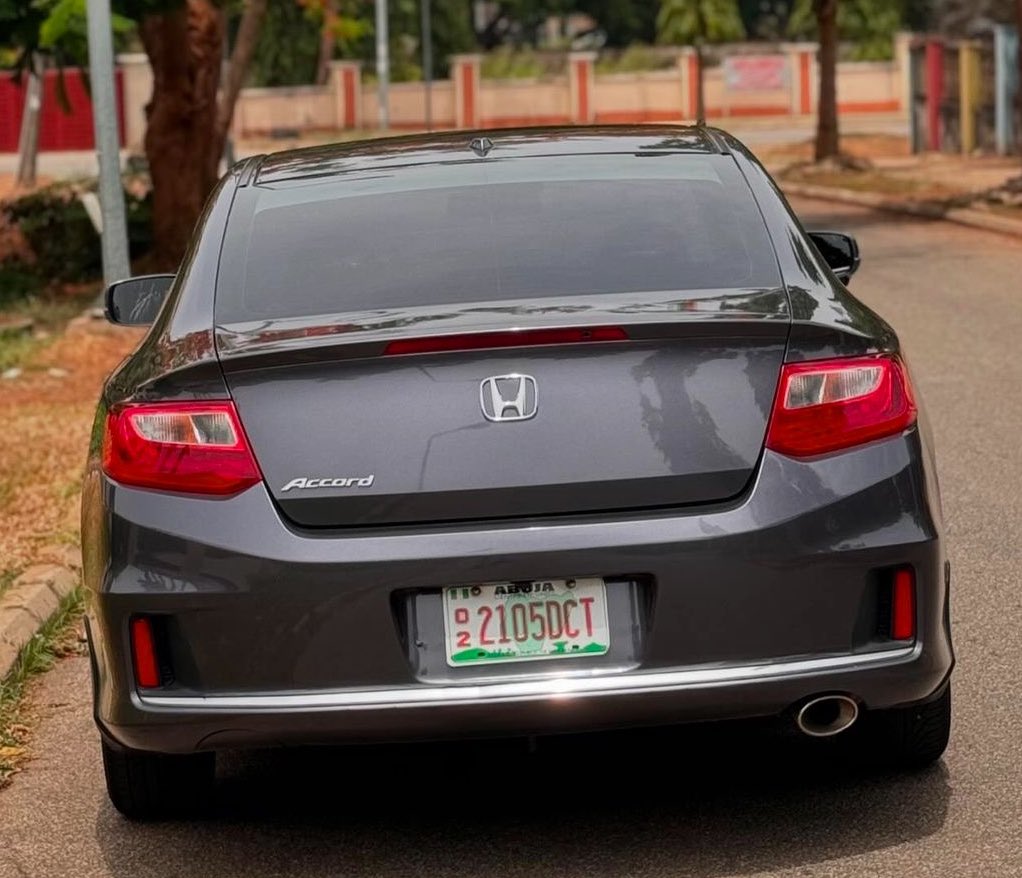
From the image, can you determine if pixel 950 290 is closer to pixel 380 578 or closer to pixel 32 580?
pixel 32 580

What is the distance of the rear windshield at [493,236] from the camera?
5.06 m

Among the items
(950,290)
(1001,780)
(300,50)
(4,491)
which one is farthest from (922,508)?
(300,50)

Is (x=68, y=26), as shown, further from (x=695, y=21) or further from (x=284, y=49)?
(x=284, y=49)

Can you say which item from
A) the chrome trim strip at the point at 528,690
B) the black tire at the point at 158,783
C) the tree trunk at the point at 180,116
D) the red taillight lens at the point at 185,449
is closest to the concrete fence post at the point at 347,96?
the tree trunk at the point at 180,116

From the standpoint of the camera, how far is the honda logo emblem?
4.57 metres

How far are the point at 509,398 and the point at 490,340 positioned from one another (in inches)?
5.2

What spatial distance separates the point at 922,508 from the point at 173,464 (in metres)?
1.56

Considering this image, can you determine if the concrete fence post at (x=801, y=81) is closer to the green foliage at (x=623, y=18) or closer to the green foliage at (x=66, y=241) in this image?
the green foliage at (x=623, y=18)

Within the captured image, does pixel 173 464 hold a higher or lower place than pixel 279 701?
higher

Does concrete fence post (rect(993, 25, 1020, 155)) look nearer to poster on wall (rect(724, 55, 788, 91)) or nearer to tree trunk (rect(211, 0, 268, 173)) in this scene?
tree trunk (rect(211, 0, 268, 173))

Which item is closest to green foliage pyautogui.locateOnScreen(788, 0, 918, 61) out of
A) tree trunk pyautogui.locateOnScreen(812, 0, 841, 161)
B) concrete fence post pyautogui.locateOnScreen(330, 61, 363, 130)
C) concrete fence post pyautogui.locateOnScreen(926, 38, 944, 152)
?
A: concrete fence post pyautogui.locateOnScreen(330, 61, 363, 130)

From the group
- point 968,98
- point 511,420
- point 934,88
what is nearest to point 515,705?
point 511,420

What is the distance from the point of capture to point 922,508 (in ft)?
15.5

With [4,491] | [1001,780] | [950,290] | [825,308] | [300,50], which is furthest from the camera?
[300,50]
